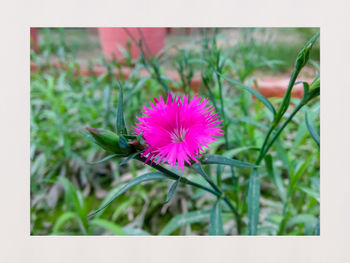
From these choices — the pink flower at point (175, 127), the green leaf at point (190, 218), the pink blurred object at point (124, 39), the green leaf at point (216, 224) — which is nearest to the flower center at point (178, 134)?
the pink flower at point (175, 127)

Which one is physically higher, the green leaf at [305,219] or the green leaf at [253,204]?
the green leaf at [253,204]

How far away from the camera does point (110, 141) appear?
13.6 inches

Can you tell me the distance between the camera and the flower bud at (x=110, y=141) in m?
0.34

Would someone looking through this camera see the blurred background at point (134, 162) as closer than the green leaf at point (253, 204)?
No

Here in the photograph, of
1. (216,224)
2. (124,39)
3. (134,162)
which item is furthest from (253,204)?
(124,39)

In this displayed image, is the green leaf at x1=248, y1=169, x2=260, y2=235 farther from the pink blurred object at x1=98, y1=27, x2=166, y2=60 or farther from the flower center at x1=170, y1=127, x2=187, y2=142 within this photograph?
the pink blurred object at x1=98, y1=27, x2=166, y2=60

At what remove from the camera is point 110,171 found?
1.25 m

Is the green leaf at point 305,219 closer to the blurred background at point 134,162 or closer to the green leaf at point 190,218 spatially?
the blurred background at point 134,162

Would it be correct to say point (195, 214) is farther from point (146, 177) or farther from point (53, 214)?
point (53, 214)

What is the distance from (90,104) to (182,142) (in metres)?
1.03

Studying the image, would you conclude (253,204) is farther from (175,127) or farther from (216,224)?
(175,127)

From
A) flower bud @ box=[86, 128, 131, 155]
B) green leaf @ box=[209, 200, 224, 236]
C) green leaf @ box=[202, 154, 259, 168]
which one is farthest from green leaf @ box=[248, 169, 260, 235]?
flower bud @ box=[86, 128, 131, 155]

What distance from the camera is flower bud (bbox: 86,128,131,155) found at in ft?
1.12

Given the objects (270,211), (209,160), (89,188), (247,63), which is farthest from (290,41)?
(89,188)
